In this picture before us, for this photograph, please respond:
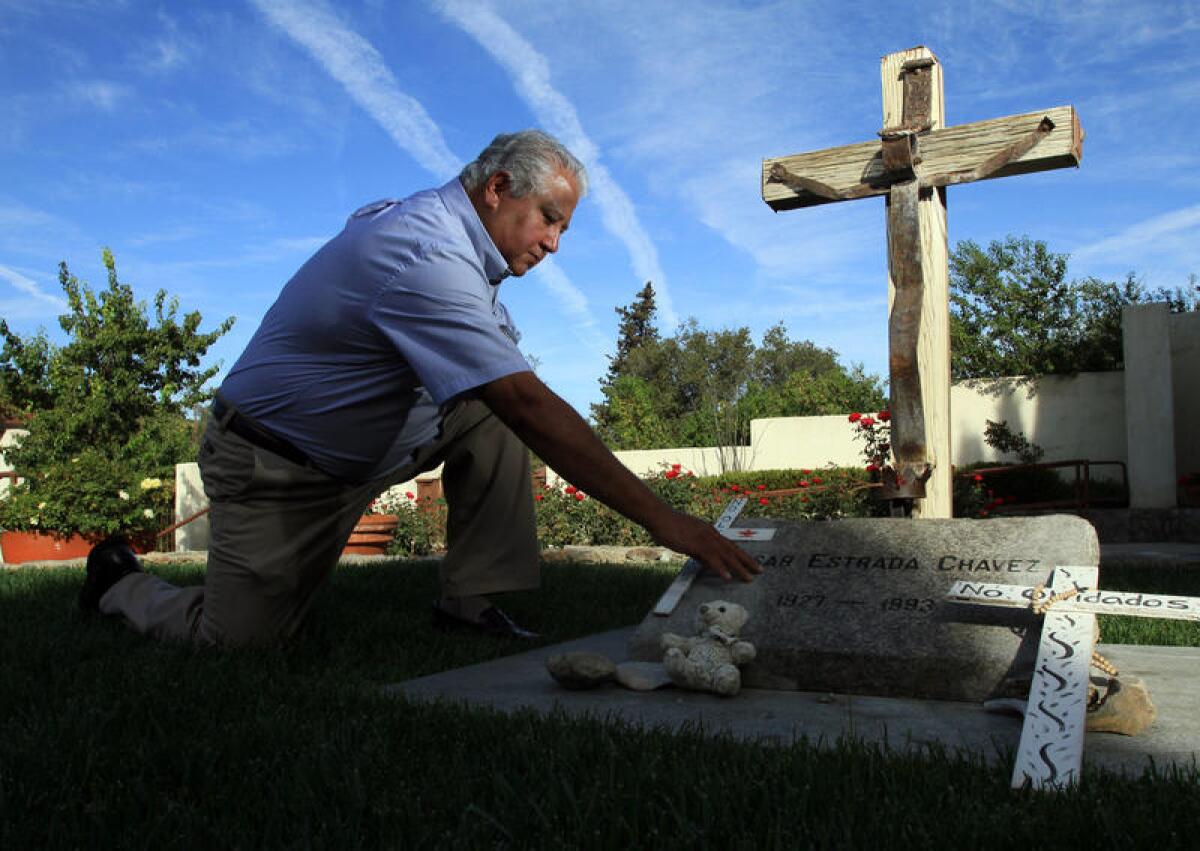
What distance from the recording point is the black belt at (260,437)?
9.87 feet

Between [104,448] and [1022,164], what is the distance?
412 inches

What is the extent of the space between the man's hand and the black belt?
1.20 meters

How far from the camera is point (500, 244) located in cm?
283

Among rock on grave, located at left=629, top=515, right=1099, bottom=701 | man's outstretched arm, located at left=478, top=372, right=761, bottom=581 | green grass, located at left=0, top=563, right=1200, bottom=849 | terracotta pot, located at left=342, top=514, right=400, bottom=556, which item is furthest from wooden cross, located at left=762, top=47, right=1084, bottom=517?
terracotta pot, located at left=342, top=514, right=400, bottom=556

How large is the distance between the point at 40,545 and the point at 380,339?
8.37m

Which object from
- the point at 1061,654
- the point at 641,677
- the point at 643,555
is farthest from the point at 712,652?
the point at 643,555

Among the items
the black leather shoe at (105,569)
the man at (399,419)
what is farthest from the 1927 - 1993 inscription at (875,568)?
the black leather shoe at (105,569)

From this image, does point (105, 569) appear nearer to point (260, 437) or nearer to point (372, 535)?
point (260, 437)

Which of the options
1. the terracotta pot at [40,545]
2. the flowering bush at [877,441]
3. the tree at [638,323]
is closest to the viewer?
the flowering bush at [877,441]

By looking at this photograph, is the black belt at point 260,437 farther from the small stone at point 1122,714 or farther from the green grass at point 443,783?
the small stone at point 1122,714

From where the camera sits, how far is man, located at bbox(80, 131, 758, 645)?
2.41 m

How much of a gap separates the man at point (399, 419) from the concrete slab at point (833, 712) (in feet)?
1.13

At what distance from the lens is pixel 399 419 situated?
9.71 ft

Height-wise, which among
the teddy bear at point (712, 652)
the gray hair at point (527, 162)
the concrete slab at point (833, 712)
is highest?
the gray hair at point (527, 162)
